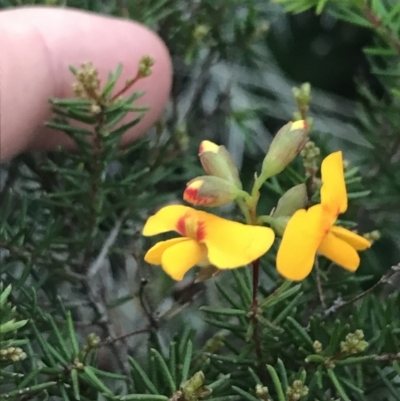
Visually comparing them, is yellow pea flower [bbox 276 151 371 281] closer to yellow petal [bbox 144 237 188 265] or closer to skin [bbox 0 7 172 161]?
yellow petal [bbox 144 237 188 265]

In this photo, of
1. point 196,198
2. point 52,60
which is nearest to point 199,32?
point 52,60

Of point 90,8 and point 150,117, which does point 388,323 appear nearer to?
point 150,117

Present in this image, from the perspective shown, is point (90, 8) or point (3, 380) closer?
point (3, 380)

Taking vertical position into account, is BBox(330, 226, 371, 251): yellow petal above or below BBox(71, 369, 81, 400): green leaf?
above

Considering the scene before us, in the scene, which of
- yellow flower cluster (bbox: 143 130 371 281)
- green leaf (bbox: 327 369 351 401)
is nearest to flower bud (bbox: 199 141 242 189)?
yellow flower cluster (bbox: 143 130 371 281)

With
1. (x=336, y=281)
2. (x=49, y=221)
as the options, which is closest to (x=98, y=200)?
(x=49, y=221)

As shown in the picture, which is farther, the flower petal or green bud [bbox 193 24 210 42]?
green bud [bbox 193 24 210 42]

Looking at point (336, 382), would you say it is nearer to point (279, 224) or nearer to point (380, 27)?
point (279, 224)
